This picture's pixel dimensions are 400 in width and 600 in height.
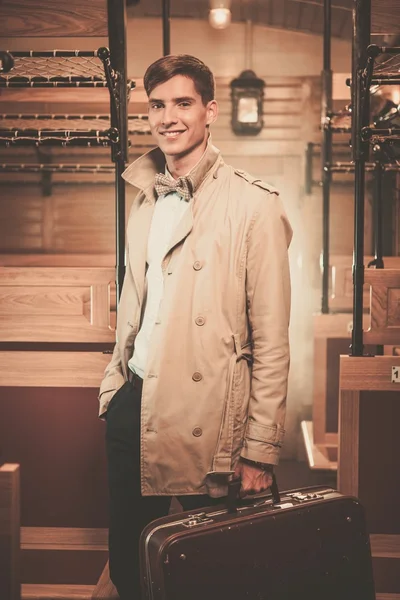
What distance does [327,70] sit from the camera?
3520mm

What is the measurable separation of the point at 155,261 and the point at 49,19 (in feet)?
4.16

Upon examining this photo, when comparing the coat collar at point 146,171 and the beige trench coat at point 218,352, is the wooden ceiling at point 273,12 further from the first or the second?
the beige trench coat at point 218,352

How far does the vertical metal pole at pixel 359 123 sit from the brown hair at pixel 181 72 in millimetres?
800

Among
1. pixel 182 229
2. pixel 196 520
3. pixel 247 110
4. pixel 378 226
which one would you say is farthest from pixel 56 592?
pixel 247 110

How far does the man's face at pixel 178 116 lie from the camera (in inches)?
70.5

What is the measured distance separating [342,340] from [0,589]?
10.4 feet

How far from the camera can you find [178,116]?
5.86 feet

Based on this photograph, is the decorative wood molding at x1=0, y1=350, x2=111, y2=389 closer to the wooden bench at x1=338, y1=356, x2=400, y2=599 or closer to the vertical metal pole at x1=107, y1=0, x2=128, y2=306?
the vertical metal pole at x1=107, y1=0, x2=128, y2=306

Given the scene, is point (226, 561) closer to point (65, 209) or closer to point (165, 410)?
point (165, 410)

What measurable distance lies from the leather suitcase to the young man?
0.10 metres

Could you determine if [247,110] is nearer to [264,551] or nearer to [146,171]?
[146,171]

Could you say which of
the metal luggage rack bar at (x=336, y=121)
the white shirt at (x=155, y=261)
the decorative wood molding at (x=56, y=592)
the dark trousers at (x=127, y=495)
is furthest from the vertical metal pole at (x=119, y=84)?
the metal luggage rack bar at (x=336, y=121)

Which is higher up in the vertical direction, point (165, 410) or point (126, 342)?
point (126, 342)

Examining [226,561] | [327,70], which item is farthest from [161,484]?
[327,70]
